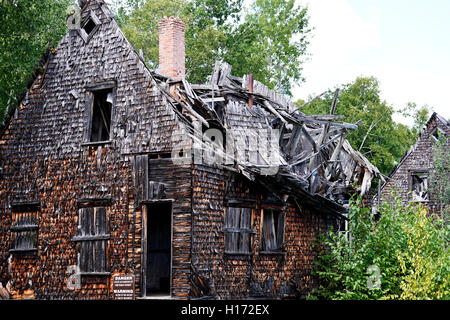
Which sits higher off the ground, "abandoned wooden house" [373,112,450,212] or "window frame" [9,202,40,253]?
"abandoned wooden house" [373,112,450,212]

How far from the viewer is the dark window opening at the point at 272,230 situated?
19.1m

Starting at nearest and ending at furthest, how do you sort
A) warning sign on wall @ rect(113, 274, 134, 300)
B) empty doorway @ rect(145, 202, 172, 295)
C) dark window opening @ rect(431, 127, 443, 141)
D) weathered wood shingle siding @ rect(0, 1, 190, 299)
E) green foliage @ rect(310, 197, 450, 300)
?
1. green foliage @ rect(310, 197, 450, 300)
2. warning sign on wall @ rect(113, 274, 134, 300)
3. weathered wood shingle siding @ rect(0, 1, 190, 299)
4. empty doorway @ rect(145, 202, 172, 295)
5. dark window opening @ rect(431, 127, 443, 141)

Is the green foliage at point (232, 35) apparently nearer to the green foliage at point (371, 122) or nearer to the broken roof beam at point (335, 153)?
the green foliage at point (371, 122)

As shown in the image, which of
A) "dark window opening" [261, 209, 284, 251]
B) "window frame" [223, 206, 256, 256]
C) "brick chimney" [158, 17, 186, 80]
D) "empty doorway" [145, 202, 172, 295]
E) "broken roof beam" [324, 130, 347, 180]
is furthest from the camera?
"broken roof beam" [324, 130, 347, 180]

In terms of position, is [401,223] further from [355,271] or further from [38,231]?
[38,231]

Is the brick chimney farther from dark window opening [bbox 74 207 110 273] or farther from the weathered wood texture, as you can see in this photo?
dark window opening [bbox 74 207 110 273]

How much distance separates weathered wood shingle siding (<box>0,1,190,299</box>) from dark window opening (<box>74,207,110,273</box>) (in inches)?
8.5

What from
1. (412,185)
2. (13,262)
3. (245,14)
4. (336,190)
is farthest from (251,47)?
(13,262)

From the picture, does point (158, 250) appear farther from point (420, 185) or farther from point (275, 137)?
point (420, 185)

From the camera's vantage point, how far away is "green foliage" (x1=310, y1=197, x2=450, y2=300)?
16.4m

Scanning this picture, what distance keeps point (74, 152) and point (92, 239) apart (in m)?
2.65

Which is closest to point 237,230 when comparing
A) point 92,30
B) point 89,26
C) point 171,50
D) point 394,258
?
point 394,258

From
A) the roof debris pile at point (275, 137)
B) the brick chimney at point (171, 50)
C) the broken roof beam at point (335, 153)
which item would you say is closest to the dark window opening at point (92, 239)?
the roof debris pile at point (275, 137)

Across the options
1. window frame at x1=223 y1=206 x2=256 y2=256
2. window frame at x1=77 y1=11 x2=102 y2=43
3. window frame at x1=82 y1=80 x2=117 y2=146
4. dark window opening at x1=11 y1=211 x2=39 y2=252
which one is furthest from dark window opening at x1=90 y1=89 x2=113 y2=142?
window frame at x1=223 y1=206 x2=256 y2=256
